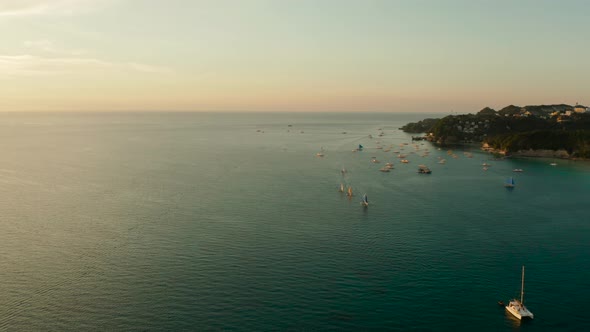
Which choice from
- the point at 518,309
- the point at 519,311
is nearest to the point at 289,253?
the point at 518,309

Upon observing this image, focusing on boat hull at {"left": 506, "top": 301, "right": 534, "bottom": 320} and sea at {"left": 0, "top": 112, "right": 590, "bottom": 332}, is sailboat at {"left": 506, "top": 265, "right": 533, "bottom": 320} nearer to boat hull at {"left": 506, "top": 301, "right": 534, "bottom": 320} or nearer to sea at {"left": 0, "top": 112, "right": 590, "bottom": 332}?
boat hull at {"left": 506, "top": 301, "right": 534, "bottom": 320}

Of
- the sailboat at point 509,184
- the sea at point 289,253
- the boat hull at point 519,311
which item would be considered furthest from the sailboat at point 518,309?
the sailboat at point 509,184

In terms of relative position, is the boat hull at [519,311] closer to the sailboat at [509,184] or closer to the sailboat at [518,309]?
the sailboat at [518,309]

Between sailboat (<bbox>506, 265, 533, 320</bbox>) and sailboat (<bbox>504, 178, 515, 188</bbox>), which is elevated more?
sailboat (<bbox>504, 178, 515, 188</bbox>)

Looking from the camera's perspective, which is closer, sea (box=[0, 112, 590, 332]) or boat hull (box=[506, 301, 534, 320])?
boat hull (box=[506, 301, 534, 320])

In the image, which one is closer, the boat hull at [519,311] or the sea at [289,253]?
the boat hull at [519,311]

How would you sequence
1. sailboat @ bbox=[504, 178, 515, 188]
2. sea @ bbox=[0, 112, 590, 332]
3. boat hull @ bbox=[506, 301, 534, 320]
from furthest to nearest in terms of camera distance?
sailboat @ bbox=[504, 178, 515, 188]
sea @ bbox=[0, 112, 590, 332]
boat hull @ bbox=[506, 301, 534, 320]

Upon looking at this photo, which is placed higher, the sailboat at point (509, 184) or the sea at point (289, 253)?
the sailboat at point (509, 184)

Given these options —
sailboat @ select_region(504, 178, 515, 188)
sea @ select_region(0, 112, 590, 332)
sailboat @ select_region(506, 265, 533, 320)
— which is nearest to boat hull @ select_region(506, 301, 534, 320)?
sailboat @ select_region(506, 265, 533, 320)

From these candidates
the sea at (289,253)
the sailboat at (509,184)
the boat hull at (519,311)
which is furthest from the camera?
the sailboat at (509,184)

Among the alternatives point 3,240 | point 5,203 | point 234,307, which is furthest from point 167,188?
point 234,307
